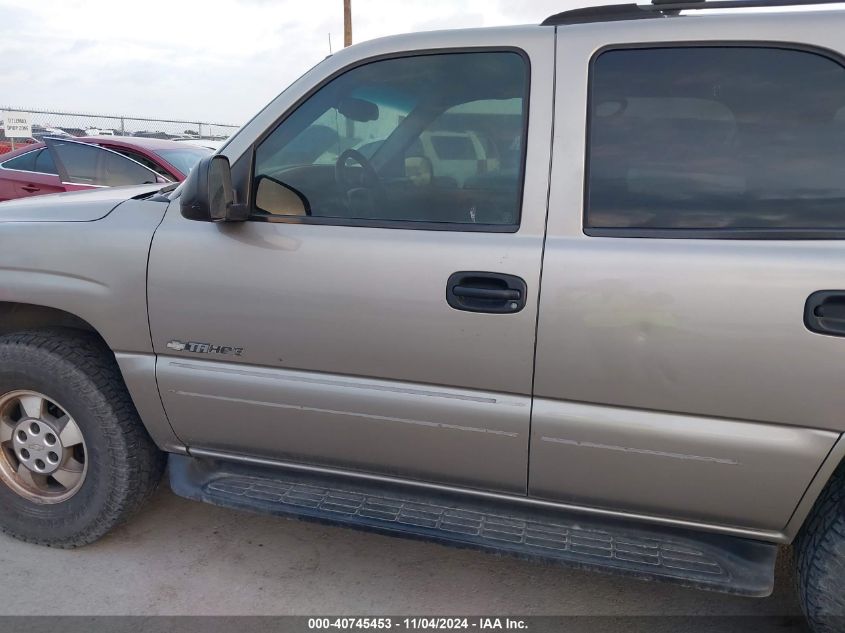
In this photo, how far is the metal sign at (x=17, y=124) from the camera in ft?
40.3

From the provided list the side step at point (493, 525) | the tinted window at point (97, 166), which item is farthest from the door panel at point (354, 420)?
the tinted window at point (97, 166)

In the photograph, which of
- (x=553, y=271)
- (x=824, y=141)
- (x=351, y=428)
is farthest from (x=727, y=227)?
(x=351, y=428)

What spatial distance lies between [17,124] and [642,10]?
44.2ft

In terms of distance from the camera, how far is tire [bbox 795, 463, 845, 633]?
1940mm

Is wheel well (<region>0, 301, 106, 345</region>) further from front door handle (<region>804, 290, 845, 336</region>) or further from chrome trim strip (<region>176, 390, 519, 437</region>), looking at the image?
front door handle (<region>804, 290, 845, 336</region>)

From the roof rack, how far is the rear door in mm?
96

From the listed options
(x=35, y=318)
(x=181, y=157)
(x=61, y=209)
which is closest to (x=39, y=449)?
(x=35, y=318)

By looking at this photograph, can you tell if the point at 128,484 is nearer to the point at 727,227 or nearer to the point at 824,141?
the point at 727,227

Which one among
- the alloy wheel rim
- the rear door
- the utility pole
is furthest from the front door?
the utility pole

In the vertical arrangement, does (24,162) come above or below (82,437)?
above

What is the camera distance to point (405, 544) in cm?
291

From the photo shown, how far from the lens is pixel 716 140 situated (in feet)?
6.47

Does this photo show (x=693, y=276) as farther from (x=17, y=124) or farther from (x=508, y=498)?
(x=17, y=124)

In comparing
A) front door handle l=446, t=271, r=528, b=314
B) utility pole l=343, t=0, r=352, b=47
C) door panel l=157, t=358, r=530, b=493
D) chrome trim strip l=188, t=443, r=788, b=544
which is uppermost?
utility pole l=343, t=0, r=352, b=47
